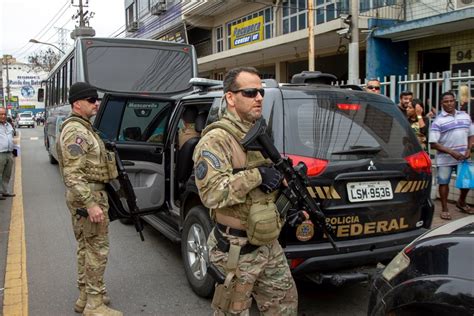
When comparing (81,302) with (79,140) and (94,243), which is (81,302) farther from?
(79,140)

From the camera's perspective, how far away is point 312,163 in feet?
10.3

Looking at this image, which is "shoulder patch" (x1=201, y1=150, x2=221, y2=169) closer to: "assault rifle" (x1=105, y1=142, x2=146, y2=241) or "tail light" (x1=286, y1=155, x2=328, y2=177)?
"tail light" (x1=286, y1=155, x2=328, y2=177)

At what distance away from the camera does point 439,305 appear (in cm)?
196

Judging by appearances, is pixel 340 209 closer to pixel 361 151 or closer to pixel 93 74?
pixel 361 151

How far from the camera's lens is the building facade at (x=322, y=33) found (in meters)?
11.5

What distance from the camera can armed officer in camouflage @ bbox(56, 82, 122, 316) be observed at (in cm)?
323

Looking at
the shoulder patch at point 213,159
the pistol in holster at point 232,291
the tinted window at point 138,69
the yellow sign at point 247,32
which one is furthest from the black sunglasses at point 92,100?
the yellow sign at point 247,32

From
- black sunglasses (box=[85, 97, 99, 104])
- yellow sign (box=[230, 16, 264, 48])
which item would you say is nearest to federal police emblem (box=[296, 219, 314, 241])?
black sunglasses (box=[85, 97, 99, 104])

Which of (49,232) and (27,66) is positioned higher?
(27,66)

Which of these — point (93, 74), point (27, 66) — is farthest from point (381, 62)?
point (27, 66)

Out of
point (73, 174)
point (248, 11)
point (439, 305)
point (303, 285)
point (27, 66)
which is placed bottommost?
point (303, 285)

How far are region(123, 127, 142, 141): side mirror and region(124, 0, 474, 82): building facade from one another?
7728mm

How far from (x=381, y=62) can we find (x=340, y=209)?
1040 cm

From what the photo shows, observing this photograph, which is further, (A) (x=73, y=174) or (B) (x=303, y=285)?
(B) (x=303, y=285)
